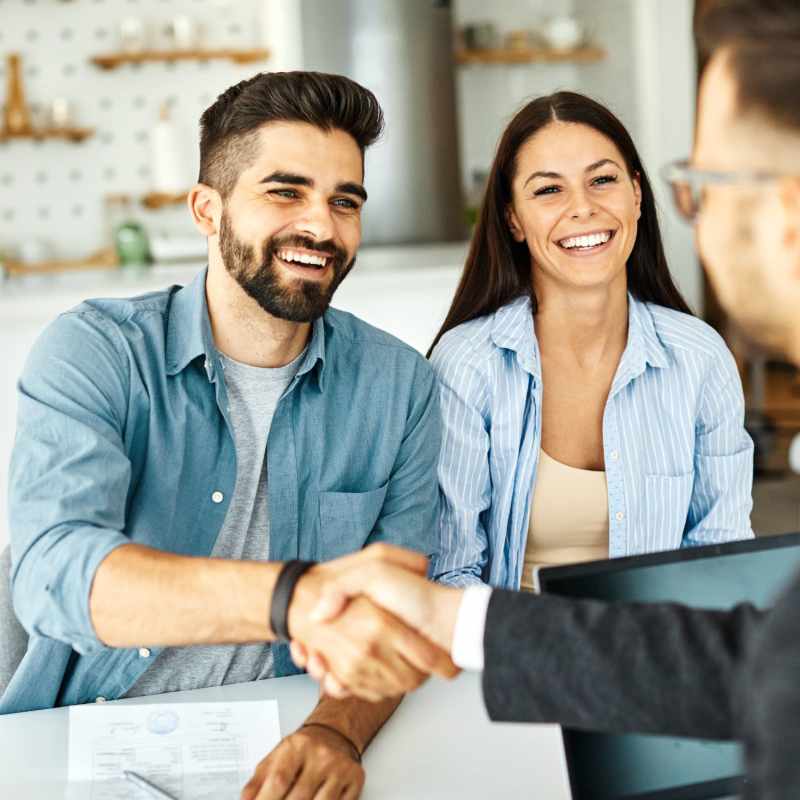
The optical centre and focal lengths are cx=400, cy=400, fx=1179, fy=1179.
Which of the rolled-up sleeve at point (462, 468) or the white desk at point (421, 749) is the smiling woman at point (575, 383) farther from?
the white desk at point (421, 749)

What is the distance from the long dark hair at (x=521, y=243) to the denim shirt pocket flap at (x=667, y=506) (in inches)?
16.3

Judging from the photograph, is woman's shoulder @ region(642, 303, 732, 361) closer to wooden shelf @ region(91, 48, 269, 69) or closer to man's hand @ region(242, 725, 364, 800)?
man's hand @ region(242, 725, 364, 800)

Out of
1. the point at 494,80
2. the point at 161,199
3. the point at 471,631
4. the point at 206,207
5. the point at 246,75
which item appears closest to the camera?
the point at 471,631

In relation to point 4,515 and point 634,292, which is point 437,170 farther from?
point 634,292

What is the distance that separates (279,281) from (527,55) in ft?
14.9

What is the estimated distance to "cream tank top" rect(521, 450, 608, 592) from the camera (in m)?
2.14

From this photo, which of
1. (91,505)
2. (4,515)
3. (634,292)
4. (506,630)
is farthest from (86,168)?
(506,630)

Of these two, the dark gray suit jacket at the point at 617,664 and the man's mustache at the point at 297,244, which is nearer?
the dark gray suit jacket at the point at 617,664

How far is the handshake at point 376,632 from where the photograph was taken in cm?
132

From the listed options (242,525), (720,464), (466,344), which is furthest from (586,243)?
(242,525)

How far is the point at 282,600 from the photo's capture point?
51.0 inches

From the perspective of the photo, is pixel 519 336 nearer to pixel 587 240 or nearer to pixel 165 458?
pixel 587 240

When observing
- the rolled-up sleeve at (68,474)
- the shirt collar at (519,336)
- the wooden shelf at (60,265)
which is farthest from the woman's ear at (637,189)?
the wooden shelf at (60,265)

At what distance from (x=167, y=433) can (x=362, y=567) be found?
50 cm
